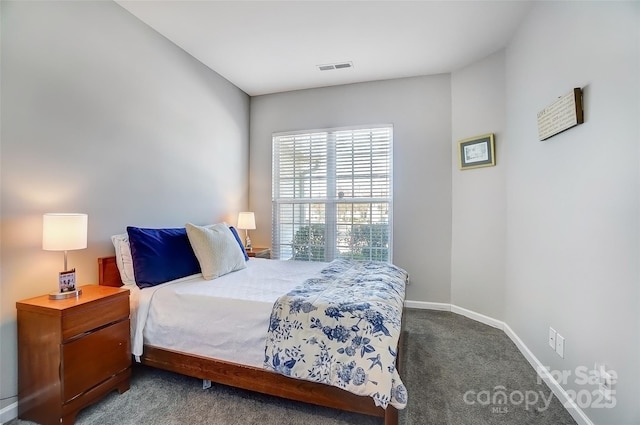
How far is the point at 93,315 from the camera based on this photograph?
1.72 metres

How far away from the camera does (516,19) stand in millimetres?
2518

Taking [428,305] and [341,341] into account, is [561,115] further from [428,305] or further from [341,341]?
[428,305]

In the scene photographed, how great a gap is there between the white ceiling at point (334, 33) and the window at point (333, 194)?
803 millimetres

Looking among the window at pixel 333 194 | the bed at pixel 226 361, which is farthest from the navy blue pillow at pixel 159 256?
the window at pixel 333 194

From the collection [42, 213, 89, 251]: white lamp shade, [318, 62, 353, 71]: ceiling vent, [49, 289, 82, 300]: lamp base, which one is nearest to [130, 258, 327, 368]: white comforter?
[49, 289, 82, 300]: lamp base

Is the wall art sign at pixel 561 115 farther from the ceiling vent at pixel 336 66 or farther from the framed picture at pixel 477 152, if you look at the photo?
the ceiling vent at pixel 336 66

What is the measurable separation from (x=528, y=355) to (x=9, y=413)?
135 inches

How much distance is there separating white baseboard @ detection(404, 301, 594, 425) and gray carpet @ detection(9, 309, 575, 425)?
0.14 ft

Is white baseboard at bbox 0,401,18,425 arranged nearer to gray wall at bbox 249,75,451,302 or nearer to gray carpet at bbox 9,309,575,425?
gray carpet at bbox 9,309,575,425

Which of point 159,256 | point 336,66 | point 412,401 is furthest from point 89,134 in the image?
point 412,401

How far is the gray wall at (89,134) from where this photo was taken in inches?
67.9

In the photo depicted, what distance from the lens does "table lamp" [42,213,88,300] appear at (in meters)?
1.66

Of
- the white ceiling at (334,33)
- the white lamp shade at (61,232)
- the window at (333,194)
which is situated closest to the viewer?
the white lamp shade at (61,232)

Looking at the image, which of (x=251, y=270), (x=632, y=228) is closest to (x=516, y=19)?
(x=632, y=228)
